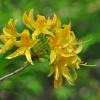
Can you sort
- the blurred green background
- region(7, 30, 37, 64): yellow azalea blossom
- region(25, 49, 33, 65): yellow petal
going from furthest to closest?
the blurred green background → region(7, 30, 37, 64): yellow azalea blossom → region(25, 49, 33, 65): yellow petal

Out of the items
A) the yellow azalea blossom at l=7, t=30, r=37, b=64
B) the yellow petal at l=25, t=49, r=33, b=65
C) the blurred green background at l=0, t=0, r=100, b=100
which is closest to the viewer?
the yellow petal at l=25, t=49, r=33, b=65

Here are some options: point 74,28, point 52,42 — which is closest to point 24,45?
point 52,42

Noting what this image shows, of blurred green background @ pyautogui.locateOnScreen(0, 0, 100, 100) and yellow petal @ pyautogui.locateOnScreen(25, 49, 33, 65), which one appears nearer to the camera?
yellow petal @ pyautogui.locateOnScreen(25, 49, 33, 65)

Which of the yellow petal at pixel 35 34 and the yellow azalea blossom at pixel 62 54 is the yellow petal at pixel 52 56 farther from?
the yellow petal at pixel 35 34

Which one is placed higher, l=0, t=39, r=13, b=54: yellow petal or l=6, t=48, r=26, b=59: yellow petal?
l=0, t=39, r=13, b=54: yellow petal

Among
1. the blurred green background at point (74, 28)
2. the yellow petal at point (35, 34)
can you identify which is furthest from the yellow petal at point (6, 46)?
the blurred green background at point (74, 28)

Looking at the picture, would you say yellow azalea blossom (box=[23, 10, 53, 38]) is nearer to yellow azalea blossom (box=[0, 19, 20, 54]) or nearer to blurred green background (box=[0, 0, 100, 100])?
yellow azalea blossom (box=[0, 19, 20, 54])

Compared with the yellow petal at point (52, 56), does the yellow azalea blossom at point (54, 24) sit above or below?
above

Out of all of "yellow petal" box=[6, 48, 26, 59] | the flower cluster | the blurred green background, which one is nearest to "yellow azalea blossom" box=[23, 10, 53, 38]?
the flower cluster

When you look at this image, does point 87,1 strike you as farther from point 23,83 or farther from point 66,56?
point 66,56
